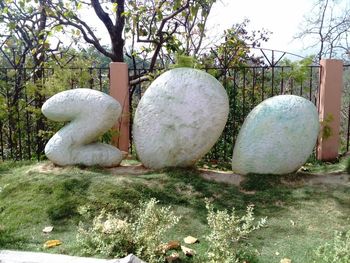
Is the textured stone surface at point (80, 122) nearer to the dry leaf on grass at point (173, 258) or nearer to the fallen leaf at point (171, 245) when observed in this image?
the fallen leaf at point (171, 245)

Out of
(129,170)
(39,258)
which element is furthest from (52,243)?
(129,170)

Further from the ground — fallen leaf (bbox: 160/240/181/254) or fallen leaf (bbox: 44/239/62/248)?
fallen leaf (bbox: 160/240/181/254)

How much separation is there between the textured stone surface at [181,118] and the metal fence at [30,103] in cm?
188

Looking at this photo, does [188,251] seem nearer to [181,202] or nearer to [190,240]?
[190,240]

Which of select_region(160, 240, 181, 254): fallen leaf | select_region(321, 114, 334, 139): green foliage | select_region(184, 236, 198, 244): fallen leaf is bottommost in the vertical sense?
select_region(184, 236, 198, 244): fallen leaf

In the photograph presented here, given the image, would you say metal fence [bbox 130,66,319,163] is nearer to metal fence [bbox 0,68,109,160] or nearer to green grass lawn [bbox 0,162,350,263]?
metal fence [bbox 0,68,109,160]

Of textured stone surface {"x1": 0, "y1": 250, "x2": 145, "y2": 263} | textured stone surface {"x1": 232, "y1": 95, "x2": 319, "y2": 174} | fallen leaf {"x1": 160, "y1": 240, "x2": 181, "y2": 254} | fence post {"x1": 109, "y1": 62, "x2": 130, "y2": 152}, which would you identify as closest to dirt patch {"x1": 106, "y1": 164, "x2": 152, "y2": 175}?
fence post {"x1": 109, "y1": 62, "x2": 130, "y2": 152}

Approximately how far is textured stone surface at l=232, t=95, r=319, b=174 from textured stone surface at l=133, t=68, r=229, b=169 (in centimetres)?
44

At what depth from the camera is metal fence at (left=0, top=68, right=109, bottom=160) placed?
258 inches

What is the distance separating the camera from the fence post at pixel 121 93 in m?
6.39

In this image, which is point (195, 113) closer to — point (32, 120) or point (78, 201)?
point (78, 201)

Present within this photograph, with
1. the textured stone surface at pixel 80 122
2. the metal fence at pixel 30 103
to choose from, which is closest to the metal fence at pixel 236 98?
the metal fence at pixel 30 103

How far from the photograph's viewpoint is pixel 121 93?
6.44 meters

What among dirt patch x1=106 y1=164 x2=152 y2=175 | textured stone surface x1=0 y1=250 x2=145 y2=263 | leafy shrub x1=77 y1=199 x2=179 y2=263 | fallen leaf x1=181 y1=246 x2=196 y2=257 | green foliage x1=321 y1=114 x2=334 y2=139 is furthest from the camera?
green foliage x1=321 y1=114 x2=334 y2=139
